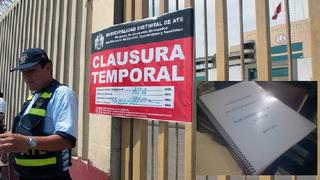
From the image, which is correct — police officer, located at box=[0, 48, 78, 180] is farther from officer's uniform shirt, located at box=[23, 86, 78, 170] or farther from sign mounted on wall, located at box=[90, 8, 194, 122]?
sign mounted on wall, located at box=[90, 8, 194, 122]

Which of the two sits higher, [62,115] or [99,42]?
[99,42]

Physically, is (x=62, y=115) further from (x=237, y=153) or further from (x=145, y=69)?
(x=145, y=69)

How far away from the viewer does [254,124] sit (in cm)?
240

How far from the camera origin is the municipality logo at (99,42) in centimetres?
398

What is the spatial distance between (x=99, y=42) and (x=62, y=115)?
1.79m

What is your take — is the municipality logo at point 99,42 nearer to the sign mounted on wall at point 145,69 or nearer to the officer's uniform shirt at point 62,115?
the sign mounted on wall at point 145,69

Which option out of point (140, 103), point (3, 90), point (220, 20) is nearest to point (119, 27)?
point (140, 103)

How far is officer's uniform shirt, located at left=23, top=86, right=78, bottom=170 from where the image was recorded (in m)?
2.30

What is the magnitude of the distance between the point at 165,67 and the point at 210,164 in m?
0.96

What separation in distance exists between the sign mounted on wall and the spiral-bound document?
0.53m

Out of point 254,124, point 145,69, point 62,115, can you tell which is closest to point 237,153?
point 254,124

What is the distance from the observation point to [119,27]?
3756 millimetres

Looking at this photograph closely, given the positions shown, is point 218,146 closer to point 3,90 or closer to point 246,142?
point 246,142

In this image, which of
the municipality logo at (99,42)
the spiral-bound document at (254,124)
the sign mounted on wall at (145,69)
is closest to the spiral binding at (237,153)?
the spiral-bound document at (254,124)
